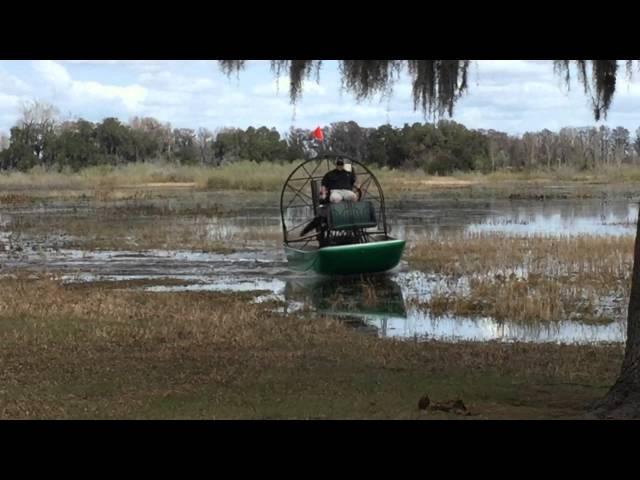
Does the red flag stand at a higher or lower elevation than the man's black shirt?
higher

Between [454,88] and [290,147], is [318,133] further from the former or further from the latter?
[290,147]

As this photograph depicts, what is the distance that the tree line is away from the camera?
75938mm

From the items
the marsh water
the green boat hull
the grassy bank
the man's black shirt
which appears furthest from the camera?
the grassy bank

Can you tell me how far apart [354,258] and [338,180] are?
1.73 meters

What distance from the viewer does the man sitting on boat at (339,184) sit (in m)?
19.5

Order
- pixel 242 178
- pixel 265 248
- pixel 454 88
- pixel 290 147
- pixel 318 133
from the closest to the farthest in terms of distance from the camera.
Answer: pixel 454 88 → pixel 318 133 → pixel 265 248 → pixel 242 178 → pixel 290 147

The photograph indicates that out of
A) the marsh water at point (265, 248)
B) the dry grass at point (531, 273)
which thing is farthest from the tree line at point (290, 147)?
the dry grass at point (531, 273)

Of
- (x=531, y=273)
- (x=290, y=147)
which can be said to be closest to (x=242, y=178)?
(x=290, y=147)

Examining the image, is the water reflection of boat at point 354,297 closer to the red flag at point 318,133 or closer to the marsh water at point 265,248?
the marsh water at point 265,248

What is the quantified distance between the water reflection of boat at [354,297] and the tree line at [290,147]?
2069 inches

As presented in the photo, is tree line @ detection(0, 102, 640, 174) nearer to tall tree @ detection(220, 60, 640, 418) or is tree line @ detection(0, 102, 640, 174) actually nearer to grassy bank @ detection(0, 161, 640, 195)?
grassy bank @ detection(0, 161, 640, 195)

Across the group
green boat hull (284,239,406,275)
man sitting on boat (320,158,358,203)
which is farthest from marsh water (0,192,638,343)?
man sitting on boat (320,158,358,203)

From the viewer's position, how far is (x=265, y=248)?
26.8 meters
